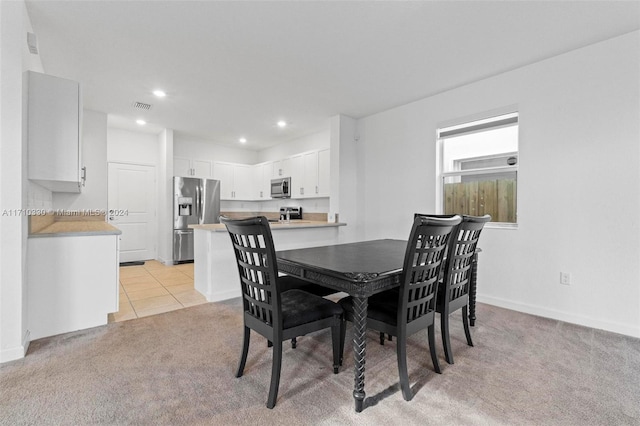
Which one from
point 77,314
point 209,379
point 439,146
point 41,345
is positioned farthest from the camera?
point 439,146

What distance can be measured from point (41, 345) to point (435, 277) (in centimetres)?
291

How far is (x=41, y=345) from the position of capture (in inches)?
89.0

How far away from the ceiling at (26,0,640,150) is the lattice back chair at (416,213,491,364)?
1.63 m

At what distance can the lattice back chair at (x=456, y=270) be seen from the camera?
1.91m

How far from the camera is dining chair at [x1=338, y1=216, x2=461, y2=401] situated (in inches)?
60.2

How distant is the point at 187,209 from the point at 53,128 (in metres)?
3.21

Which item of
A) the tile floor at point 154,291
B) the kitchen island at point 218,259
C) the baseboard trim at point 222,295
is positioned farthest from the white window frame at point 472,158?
the tile floor at point 154,291

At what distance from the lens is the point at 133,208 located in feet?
18.6

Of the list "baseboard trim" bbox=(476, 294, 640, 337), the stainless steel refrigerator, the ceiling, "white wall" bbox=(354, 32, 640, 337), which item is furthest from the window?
the stainless steel refrigerator

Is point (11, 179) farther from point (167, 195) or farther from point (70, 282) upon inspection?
point (167, 195)

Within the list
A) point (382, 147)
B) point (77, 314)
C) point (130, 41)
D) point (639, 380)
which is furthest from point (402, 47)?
point (77, 314)

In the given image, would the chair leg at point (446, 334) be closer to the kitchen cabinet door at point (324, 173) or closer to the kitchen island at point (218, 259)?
the kitchen island at point (218, 259)

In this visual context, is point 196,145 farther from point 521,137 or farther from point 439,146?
point 521,137

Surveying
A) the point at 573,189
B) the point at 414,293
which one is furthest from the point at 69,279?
the point at 573,189
